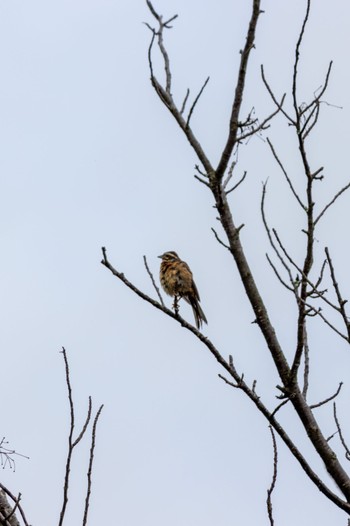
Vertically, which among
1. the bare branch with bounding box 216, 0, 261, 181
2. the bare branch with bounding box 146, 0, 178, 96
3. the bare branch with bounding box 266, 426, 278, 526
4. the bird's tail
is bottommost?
the bare branch with bounding box 266, 426, 278, 526

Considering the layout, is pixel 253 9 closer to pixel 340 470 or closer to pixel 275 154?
pixel 275 154

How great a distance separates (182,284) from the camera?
452 inches

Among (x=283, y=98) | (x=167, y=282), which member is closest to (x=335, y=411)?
(x=283, y=98)

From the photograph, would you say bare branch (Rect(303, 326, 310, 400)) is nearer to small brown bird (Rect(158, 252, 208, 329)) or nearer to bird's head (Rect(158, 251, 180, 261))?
small brown bird (Rect(158, 252, 208, 329))

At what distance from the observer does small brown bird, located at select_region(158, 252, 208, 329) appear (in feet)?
37.7

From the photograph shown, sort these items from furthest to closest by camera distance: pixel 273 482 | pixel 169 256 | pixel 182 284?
pixel 169 256 < pixel 182 284 < pixel 273 482

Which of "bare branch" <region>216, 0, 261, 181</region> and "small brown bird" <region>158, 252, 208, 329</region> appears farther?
Answer: "small brown bird" <region>158, 252, 208, 329</region>

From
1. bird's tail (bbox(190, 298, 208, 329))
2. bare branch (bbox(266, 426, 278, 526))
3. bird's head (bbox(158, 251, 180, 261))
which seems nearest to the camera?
bare branch (bbox(266, 426, 278, 526))

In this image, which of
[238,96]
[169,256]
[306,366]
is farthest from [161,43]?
[169,256]

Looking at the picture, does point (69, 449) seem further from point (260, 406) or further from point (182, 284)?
point (182, 284)

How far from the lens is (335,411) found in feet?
14.0

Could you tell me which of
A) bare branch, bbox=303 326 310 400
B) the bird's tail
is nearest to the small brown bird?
the bird's tail

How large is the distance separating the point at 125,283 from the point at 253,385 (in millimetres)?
807

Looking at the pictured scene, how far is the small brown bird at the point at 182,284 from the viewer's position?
37.7ft
